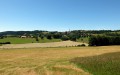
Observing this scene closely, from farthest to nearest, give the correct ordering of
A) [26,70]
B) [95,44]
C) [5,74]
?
[95,44] < [26,70] < [5,74]

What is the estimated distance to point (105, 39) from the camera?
383ft

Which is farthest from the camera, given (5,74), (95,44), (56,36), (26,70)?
(56,36)

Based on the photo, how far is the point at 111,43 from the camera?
11688 cm

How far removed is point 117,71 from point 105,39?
80.8 m

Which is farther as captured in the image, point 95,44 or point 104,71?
point 95,44

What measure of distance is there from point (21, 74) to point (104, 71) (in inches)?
570

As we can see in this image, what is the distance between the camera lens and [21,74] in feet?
122

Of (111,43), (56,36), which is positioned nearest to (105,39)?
(111,43)

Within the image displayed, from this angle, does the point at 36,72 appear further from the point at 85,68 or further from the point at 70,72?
the point at 85,68

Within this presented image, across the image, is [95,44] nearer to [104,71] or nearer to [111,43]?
[111,43]

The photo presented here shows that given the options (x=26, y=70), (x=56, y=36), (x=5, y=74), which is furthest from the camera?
(x=56, y=36)

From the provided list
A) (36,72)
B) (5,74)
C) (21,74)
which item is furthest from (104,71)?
(5,74)

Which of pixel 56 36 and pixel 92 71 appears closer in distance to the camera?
pixel 92 71

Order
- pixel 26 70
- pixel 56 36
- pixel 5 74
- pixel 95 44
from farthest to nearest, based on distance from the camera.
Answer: pixel 56 36
pixel 95 44
pixel 26 70
pixel 5 74
